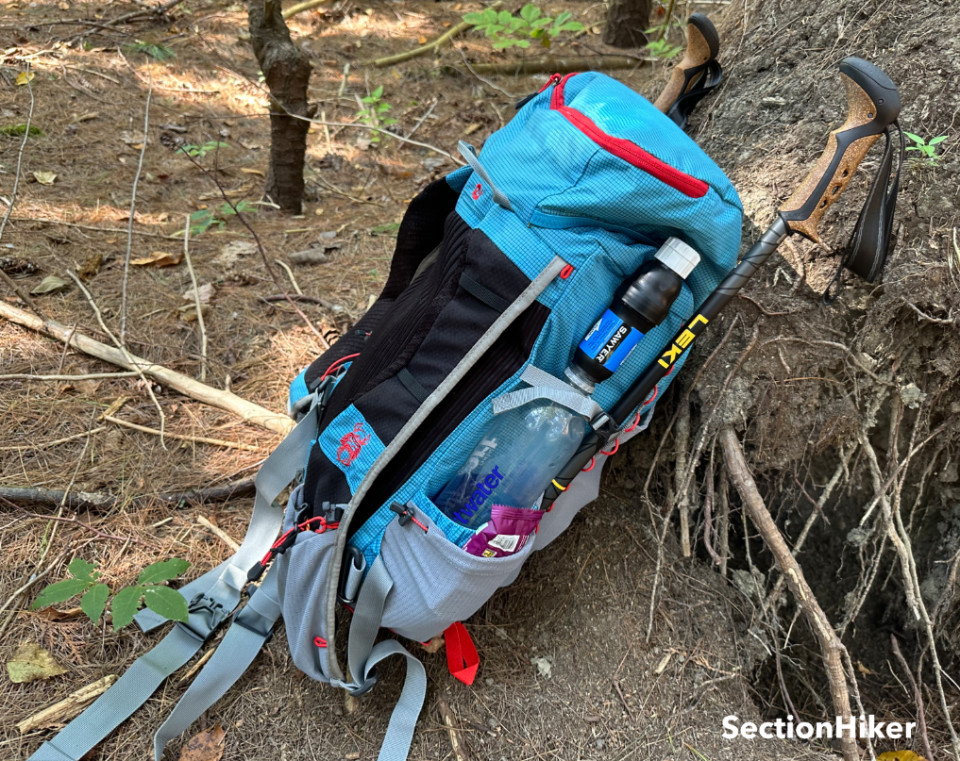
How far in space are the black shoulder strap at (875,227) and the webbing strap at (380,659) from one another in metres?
1.36

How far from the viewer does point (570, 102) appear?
1583 mm

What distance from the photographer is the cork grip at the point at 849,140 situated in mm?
1435

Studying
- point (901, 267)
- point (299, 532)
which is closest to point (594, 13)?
point (901, 267)

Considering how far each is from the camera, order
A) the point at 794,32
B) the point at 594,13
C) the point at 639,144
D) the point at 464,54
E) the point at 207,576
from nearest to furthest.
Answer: the point at 639,144, the point at 207,576, the point at 794,32, the point at 464,54, the point at 594,13

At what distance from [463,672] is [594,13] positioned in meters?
6.02

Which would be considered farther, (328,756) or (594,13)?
(594,13)

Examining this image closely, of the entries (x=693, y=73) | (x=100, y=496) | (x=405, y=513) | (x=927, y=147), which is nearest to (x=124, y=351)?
(x=100, y=496)

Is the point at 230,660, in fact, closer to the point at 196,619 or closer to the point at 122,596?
the point at 196,619

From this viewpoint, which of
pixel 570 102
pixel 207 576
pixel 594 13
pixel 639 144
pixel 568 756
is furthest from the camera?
pixel 594 13

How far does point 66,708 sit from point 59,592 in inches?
11.6

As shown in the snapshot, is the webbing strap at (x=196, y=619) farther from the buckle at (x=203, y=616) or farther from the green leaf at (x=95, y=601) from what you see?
the green leaf at (x=95, y=601)

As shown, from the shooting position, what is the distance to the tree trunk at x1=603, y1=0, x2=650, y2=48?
5.25 metres

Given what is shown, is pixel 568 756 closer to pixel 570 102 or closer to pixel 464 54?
pixel 570 102

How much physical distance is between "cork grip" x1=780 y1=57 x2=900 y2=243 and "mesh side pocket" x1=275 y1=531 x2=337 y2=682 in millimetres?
1326
